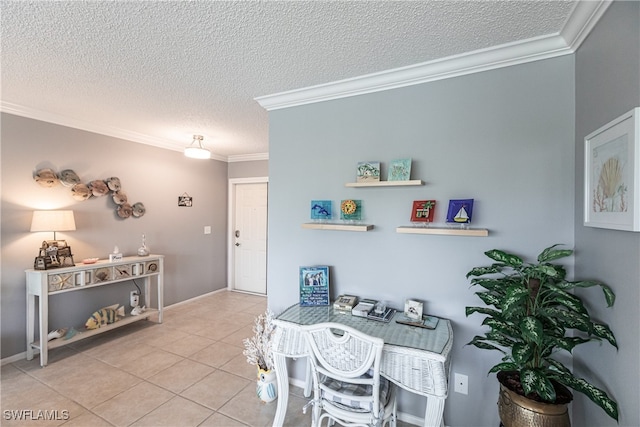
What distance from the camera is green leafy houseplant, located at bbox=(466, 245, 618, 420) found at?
115 centimetres

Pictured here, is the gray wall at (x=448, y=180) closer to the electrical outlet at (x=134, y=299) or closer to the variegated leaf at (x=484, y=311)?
the variegated leaf at (x=484, y=311)

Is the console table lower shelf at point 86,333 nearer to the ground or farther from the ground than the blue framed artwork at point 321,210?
nearer to the ground

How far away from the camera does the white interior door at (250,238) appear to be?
4.92 m

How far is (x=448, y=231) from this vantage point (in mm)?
1686

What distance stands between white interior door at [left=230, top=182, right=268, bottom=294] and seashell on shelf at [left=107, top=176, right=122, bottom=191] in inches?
75.9

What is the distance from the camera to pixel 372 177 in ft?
6.57

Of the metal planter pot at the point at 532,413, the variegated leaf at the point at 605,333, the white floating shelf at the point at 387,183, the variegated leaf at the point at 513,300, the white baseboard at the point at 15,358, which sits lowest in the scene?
the white baseboard at the point at 15,358

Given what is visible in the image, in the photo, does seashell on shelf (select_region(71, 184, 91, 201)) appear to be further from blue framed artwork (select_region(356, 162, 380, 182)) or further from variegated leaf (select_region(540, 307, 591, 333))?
variegated leaf (select_region(540, 307, 591, 333))

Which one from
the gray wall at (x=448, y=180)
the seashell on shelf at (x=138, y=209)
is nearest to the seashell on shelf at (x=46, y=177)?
the seashell on shelf at (x=138, y=209)

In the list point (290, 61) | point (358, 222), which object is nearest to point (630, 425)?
point (358, 222)

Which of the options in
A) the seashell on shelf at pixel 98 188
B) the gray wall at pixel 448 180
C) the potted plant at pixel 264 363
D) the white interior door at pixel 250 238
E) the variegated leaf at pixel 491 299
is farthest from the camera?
the white interior door at pixel 250 238

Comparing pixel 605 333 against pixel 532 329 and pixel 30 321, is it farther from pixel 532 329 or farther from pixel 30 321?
pixel 30 321

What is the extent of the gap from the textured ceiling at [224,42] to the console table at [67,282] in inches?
65.3

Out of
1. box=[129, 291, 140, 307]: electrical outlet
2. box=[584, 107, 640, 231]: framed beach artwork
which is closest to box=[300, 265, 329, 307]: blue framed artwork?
box=[584, 107, 640, 231]: framed beach artwork
